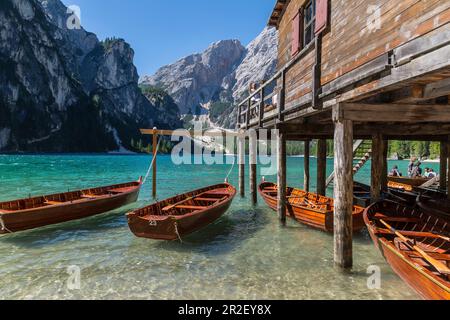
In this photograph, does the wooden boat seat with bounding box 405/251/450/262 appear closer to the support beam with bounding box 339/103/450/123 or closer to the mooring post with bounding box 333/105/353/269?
the mooring post with bounding box 333/105/353/269

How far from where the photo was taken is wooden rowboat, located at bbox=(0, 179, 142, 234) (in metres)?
10.9

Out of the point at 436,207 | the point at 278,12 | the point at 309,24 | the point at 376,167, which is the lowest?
the point at 436,207

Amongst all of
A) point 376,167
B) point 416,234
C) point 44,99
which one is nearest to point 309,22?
point 376,167

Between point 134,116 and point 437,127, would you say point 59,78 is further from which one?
point 437,127

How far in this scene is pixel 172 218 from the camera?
10.0 m

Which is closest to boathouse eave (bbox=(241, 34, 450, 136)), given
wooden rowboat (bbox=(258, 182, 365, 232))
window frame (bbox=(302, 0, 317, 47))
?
window frame (bbox=(302, 0, 317, 47))

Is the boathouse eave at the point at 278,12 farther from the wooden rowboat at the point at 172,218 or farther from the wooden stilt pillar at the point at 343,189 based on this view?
the wooden rowboat at the point at 172,218

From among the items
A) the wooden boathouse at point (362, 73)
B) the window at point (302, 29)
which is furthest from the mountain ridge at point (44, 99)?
the wooden boathouse at point (362, 73)

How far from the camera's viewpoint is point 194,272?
855 centimetres

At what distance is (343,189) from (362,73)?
3012 millimetres

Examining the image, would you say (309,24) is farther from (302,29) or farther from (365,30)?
(365,30)

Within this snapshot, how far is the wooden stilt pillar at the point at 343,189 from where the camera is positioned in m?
7.75

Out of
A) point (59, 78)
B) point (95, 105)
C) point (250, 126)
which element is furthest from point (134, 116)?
Answer: point (250, 126)
